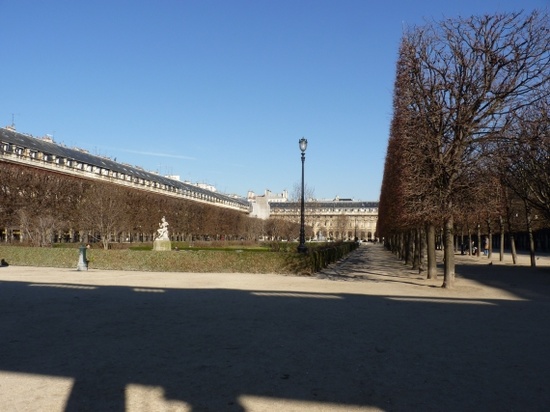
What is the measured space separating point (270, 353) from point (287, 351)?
30 cm

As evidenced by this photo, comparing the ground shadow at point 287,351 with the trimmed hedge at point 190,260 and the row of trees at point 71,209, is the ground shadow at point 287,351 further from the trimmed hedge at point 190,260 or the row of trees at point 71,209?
the row of trees at point 71,209

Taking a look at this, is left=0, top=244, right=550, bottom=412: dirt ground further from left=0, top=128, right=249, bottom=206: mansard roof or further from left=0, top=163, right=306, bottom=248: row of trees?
left=0, top=128, right=249, bottom=206: mansard roof

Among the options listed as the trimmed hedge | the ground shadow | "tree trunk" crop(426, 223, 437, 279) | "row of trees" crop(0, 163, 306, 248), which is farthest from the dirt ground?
"row of trees" crop(0, 163, 306, 248)

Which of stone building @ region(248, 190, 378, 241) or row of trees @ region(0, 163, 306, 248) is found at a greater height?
stone building @ region(248, 190, 378, 241)

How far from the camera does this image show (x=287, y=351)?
24.9ft

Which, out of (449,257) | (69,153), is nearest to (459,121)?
(449,257)

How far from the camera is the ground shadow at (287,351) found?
5.58 m

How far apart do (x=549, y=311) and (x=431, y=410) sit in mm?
9365

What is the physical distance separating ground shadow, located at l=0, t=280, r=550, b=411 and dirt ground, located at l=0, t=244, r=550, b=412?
0.02m

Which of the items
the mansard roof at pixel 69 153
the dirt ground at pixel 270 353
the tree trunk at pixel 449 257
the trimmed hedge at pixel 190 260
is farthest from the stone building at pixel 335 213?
the dirt ground at pixel 270 353

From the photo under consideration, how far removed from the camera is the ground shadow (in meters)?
5.58

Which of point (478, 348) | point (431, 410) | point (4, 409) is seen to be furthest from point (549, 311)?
point (4, 409)

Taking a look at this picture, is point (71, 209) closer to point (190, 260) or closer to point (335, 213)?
point (190, 260)

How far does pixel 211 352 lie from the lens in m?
7.43
